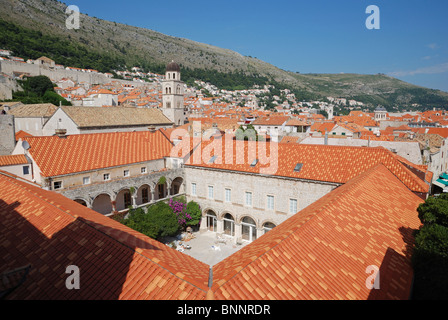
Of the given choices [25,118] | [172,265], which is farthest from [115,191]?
[25,118]

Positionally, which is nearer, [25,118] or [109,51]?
[25,118]

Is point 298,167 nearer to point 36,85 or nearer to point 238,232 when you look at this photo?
point 238,232

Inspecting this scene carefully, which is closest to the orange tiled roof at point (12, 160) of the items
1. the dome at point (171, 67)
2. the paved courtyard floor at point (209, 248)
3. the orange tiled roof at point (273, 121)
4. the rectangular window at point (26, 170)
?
the rectangular window at point (26, 170)

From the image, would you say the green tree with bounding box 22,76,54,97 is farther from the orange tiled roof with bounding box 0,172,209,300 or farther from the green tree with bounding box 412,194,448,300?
the green tree with bounding box 412,194,448,300

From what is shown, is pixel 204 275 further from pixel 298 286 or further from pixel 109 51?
pixel 109 51

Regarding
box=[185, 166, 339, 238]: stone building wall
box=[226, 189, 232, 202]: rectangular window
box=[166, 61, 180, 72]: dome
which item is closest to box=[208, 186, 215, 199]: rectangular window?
box=[185, 166, 339, 238]: stone building wall

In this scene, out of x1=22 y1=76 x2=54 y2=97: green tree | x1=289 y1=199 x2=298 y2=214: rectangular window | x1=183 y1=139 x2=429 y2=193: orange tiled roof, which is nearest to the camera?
x1=183 y1=139 x2=429 y2=193: orange tiled roof

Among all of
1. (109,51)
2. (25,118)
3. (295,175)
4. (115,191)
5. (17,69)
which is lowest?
(115,191)
